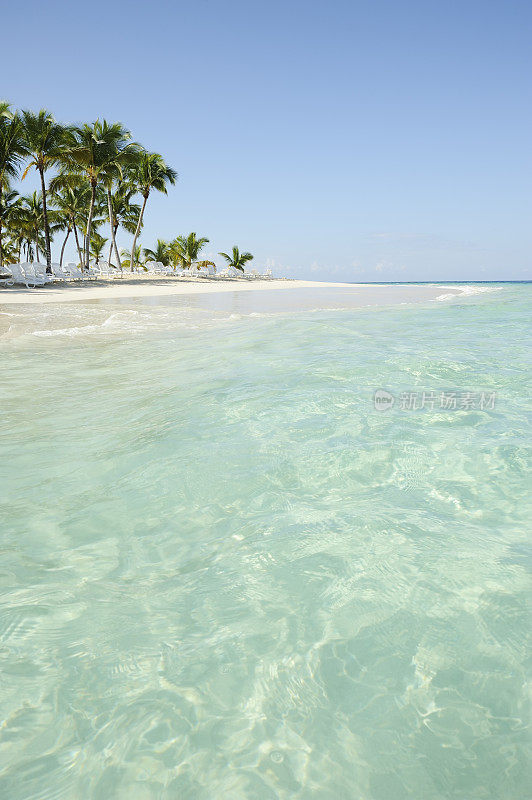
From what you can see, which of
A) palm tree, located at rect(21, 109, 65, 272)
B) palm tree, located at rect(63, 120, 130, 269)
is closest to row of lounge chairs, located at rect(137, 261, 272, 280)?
palm tree, located at rect(63, 120, 130, 269)

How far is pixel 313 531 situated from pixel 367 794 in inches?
53.5

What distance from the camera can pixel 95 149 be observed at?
29859mm

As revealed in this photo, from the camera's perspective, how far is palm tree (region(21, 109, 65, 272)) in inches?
1021

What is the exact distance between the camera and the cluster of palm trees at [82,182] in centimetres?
Answer: 2600

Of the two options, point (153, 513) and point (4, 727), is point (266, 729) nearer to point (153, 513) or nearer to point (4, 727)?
point (4, 727)

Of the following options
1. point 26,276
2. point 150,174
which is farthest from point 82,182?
point 26,276

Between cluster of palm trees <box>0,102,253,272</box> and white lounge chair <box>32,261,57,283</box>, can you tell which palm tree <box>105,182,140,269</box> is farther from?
white lounge chair <box>32,261,57,283</box>

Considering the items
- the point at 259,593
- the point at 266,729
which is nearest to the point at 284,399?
the point at 259,593

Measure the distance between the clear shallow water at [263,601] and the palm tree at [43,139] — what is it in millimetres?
27587

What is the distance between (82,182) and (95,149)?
659cm

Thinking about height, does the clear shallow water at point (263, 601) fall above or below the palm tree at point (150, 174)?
below

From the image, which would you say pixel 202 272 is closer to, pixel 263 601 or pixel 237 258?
pixel 237 258

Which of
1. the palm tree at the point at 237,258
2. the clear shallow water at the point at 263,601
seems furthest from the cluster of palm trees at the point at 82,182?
the clear shallow water at the point at 263,601

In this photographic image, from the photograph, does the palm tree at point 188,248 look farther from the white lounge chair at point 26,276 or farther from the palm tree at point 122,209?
the white lounge chair at point 26,276
